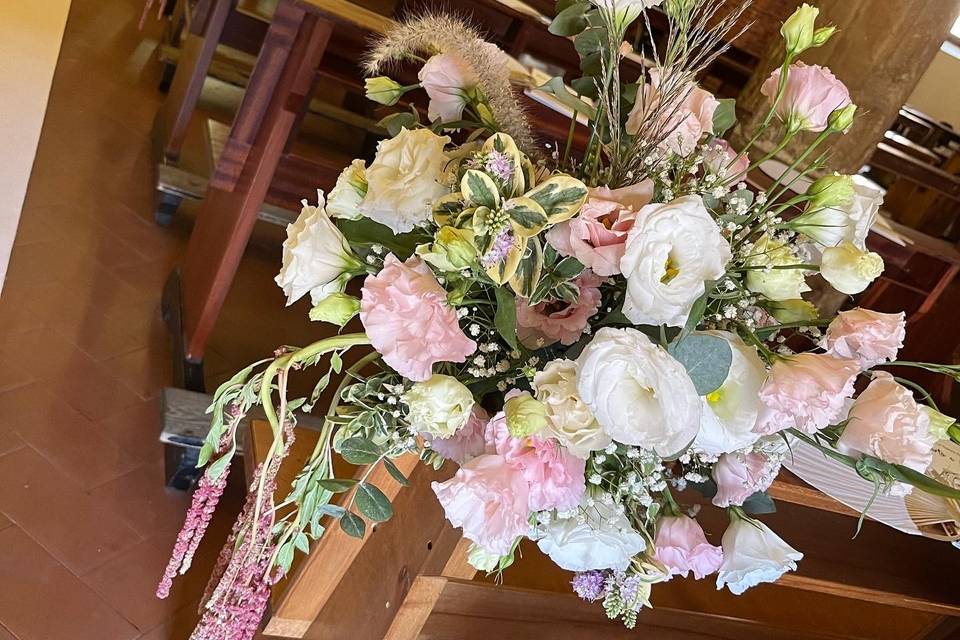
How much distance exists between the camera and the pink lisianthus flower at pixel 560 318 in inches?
31.4

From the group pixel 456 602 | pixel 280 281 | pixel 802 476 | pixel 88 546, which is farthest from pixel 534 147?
pixel 88 546

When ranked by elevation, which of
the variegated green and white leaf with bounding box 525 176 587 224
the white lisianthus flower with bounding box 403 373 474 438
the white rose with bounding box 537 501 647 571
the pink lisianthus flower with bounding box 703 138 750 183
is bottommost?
the white rose with bounding box 537 501 647 571

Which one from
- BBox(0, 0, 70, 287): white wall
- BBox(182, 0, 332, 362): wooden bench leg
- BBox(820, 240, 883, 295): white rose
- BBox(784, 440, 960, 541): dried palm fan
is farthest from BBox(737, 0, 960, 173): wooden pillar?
BBox(0, 0, 70, 287): white wall

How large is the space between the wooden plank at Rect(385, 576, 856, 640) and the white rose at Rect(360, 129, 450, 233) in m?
0.61

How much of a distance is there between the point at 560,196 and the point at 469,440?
27cm

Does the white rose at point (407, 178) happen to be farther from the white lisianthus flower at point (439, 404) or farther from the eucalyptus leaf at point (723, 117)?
the eucalyptus leaf at point (723, 117)

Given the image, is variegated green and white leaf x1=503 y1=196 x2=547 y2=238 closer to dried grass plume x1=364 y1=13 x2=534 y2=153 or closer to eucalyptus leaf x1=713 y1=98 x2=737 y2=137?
dried grass plume x1=364 y1=13 x2=534 y2=153

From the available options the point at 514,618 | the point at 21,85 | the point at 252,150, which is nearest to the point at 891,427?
the point at 514,618

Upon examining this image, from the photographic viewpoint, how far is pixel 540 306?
83 centimetres

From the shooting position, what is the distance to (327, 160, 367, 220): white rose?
84 cm

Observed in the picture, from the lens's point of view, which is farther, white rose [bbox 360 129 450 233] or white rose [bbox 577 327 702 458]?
white rose [bbox 360 129 450 233]

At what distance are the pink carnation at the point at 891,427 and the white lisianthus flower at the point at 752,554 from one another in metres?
0.17

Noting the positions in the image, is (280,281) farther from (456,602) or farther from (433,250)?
(456,602)

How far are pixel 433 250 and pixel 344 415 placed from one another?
215mm
